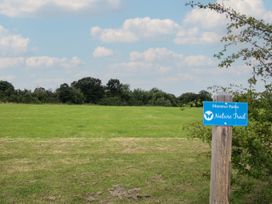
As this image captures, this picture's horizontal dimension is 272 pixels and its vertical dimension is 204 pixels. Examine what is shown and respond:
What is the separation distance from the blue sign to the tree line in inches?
2732

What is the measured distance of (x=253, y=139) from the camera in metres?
6.32


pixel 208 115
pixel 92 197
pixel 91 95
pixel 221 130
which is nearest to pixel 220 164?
pixel 221 130

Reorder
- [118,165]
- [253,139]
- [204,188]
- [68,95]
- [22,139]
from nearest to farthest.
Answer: [253,139], [204,188], [118,165], [22,139], [68,95]

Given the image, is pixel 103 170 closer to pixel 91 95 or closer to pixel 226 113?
pixel 226 113

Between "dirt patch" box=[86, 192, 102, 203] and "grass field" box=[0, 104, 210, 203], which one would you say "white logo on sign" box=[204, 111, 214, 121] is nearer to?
"grass field" box=[0, 104, 210, 203]

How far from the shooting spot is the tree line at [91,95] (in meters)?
78.1

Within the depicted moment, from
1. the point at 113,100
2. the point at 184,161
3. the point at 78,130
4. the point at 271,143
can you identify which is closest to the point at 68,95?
the point at 113,100

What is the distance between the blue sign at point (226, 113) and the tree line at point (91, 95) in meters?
69.4

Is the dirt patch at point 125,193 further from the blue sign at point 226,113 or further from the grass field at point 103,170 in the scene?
the blue sign at point 226,113

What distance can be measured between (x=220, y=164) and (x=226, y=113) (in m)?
0.64

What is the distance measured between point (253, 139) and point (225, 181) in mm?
Answer: 1336

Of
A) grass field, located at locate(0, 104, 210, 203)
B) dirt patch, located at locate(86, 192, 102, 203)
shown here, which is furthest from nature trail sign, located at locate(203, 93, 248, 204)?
dirt patch, located at locate(86, 192, 102, 203)

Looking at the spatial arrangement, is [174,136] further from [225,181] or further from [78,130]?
[225,181]

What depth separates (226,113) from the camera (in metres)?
4.88
